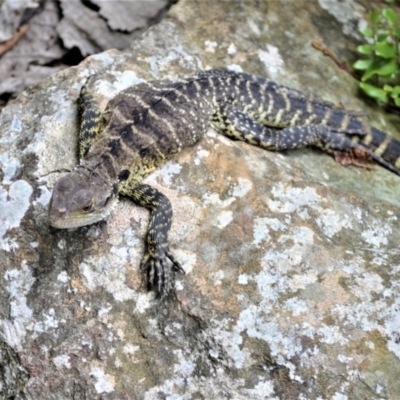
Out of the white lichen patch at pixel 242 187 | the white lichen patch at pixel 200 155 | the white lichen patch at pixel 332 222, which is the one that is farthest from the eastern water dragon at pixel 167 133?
the white lichen patch at pixel 332 222

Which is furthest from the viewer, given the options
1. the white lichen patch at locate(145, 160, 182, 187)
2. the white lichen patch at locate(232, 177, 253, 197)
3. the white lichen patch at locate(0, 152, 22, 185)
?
the white lichen patch at locate(145, 160, 182, 187)

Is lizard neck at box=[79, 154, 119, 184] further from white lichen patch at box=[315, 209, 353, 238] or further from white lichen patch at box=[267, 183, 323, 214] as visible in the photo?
white lichen patch at box=[315, 209, 353, 238]

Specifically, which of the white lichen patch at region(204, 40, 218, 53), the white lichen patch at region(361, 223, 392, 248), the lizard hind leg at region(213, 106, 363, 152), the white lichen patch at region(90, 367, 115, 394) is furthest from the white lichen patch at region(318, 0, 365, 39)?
the white lichen patch at region(90, 367, 115, 394)

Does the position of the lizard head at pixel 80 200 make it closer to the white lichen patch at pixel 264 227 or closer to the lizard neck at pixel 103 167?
the lizard neck at pixel 103 167

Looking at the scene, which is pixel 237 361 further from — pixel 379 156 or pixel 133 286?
pixel 379 156

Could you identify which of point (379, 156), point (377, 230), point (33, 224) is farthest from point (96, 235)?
point (379, 156)
